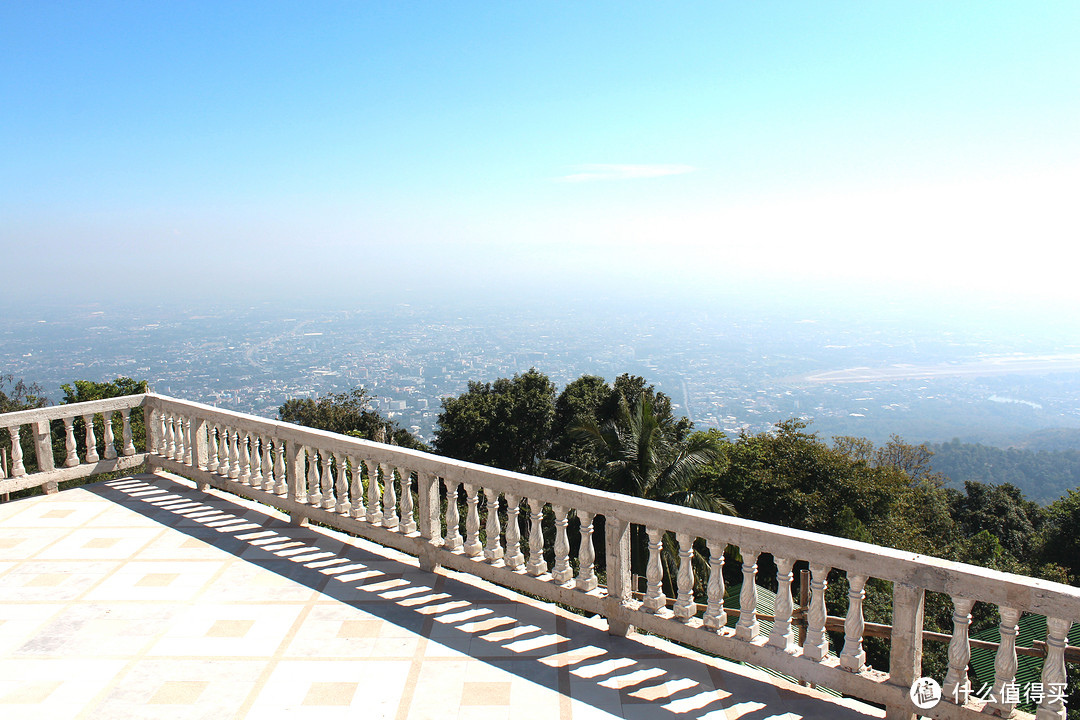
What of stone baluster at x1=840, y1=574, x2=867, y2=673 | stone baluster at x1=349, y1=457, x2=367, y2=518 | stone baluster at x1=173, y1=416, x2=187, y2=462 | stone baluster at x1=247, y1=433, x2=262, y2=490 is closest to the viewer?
stone baluster at x1=840, y1=574, x2=867, y2=673

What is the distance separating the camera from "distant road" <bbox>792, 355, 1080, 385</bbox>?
557 ft

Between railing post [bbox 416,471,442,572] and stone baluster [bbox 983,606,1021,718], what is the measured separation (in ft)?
11.5

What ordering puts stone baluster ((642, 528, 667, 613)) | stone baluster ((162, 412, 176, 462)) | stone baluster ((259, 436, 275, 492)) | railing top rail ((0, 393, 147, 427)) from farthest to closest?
1. stone baluster ((162, 412, 176, 462))
2. railing top rail ((0, 393, 147, 427))
3. stone baluster ((259, 436, 275, 492))
4. stone baluster ((642, 528, 667, 613))

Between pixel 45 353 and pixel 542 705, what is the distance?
134 m

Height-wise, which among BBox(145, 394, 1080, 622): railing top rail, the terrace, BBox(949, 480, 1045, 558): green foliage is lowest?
BBox(949, 480, 1045, 558): green foliage

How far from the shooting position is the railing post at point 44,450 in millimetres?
6977

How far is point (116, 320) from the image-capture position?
15850 cm

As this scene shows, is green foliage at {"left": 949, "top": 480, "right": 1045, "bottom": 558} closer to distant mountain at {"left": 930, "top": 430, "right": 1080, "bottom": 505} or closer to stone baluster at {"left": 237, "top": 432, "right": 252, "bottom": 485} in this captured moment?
distant mountain at {"left": 930, "top": 430, "right": 1080, "bottom": 505}

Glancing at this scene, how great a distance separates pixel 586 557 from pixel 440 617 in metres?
1.10

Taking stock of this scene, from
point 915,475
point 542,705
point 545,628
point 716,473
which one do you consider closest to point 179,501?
point 545,628

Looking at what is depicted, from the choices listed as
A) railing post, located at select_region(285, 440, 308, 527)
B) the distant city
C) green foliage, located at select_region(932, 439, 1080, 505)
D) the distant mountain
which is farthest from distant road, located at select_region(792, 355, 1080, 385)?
railing post, located at select_region(285, 440, 308, 527)

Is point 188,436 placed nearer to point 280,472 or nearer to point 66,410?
point 66,410

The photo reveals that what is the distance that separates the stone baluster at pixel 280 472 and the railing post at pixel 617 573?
353 centimetres

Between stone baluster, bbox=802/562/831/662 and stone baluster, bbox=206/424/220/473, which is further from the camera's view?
stone baluster, bbox=206/424/220/473
